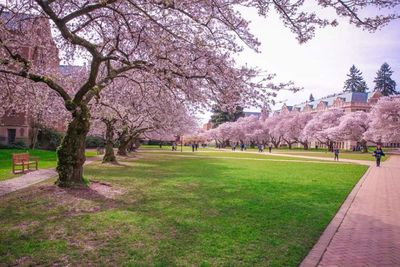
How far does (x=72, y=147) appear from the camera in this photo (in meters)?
11.9

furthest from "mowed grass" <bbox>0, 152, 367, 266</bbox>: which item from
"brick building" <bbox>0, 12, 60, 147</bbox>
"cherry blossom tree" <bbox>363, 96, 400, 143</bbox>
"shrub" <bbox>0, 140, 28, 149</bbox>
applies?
"cherry blossom tree" <bbox>363, 96, 400, 143</bbox>

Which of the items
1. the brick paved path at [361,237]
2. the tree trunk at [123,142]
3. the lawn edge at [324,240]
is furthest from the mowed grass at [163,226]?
the tree trunk at [123,142]

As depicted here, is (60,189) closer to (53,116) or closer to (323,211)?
(323,211)

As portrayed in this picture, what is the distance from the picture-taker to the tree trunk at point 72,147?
1193cm

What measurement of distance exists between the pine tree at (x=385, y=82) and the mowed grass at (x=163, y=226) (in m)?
102

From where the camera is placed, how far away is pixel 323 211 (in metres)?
9.38

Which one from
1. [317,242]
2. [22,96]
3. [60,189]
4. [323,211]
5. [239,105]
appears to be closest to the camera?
[317,242]

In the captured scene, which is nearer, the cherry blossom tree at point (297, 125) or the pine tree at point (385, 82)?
the cherry blossom tree at point (297, 125)

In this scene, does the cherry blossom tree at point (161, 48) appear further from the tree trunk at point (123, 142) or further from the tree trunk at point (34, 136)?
the tree trunk at point (34, 136)

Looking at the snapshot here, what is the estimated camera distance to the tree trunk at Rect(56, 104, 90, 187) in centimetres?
1193

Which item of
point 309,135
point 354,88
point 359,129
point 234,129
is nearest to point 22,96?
point 359,129

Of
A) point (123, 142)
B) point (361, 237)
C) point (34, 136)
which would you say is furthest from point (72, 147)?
point (34, 136)

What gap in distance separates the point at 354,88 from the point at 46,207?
12120 centimetres

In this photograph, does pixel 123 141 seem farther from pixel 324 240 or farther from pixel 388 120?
pixel 388 120
